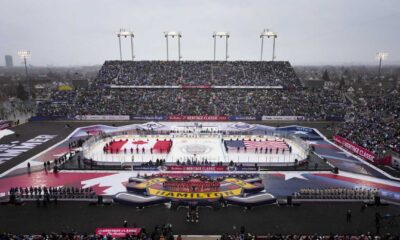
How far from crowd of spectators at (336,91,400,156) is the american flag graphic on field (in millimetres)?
8635

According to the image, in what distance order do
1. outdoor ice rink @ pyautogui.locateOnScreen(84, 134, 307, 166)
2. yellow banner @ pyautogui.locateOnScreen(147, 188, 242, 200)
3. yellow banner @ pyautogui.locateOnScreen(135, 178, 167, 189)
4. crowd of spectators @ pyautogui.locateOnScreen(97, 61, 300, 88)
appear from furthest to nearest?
crowd of spectators @ pyautogui.locateOnScreen(97, 61, 300, 88) < outdoor ice rink @ pyautogui.locateOnScreen(84, 134, 307, 166) < yellow banner @ pyautogui.locateOnScreen(135, 178, 167, 189) < yellow banner @ pyautogui.locateOnScreen(147, 188, 242, 200)

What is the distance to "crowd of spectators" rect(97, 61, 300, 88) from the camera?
2479 inches

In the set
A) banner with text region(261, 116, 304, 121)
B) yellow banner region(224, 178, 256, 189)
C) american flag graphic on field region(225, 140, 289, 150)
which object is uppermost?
banner with text region(261, 116, 304, 121)

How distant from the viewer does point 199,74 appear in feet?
217

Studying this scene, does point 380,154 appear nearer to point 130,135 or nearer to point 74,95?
point 130,135

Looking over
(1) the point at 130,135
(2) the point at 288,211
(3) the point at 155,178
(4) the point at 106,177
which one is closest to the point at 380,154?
(2) the point at 288,211

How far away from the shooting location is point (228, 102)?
5594 centimetres

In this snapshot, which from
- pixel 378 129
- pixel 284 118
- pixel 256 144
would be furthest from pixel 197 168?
pixel 284 118

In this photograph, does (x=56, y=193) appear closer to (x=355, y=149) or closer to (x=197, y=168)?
(x=197, y=168)

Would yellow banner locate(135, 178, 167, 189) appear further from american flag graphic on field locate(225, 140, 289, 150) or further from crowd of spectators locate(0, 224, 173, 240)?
american flag graphic on field locate(225, 140, 289, 150)

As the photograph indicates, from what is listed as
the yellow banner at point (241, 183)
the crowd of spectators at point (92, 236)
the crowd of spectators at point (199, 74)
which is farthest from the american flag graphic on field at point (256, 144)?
the crowd of spectators at point (199, 74)

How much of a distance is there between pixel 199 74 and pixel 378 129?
40.2 meters

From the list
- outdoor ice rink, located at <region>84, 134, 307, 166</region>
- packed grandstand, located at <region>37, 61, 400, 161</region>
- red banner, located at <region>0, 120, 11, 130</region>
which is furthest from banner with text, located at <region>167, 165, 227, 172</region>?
red banner, located at <region>0, 120, 11, 130</region>

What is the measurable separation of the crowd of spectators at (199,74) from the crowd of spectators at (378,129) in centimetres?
1979
